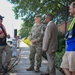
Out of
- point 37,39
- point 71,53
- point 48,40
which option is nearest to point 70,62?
point 71,53

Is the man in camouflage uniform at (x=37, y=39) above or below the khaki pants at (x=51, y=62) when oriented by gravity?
above

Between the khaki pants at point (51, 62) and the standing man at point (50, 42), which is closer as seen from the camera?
the standing man at point (50, 42)

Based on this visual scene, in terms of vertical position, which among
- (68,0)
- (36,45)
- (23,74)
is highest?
(68,0)

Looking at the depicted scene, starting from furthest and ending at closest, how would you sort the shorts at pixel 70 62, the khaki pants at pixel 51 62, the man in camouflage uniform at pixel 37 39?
1. the man in camouflage uniform at pixel 37 39
2. the khaki pants at pixel 51 62
3. the shorts at pixel 70 62

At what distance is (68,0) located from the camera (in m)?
24.8

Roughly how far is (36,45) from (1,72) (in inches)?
53.8

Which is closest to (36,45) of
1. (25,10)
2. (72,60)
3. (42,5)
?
(72,60)

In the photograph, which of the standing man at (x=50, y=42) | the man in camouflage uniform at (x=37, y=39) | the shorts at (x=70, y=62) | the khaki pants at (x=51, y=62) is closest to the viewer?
the shorts at (x=70, y=62)

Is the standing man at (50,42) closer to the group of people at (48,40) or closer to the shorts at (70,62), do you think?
the group of people at (48,40)

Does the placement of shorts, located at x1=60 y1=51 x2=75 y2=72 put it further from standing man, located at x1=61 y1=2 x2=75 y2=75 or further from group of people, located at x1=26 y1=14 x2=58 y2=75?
group of people, located at x1=26 y1=14 x2=58 y2=75

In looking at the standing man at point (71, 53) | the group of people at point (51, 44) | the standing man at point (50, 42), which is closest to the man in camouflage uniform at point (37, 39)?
the group of people at point (51, 44)

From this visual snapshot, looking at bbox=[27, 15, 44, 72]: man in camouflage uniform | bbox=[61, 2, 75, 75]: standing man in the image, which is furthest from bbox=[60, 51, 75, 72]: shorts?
bbox=[27, 15, 44, 72]: man in camouflage uniform

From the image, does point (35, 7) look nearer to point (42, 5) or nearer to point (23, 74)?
point (42, 5)

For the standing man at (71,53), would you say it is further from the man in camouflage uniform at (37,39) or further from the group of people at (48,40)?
the man in camouflage uniform at (37,39)
